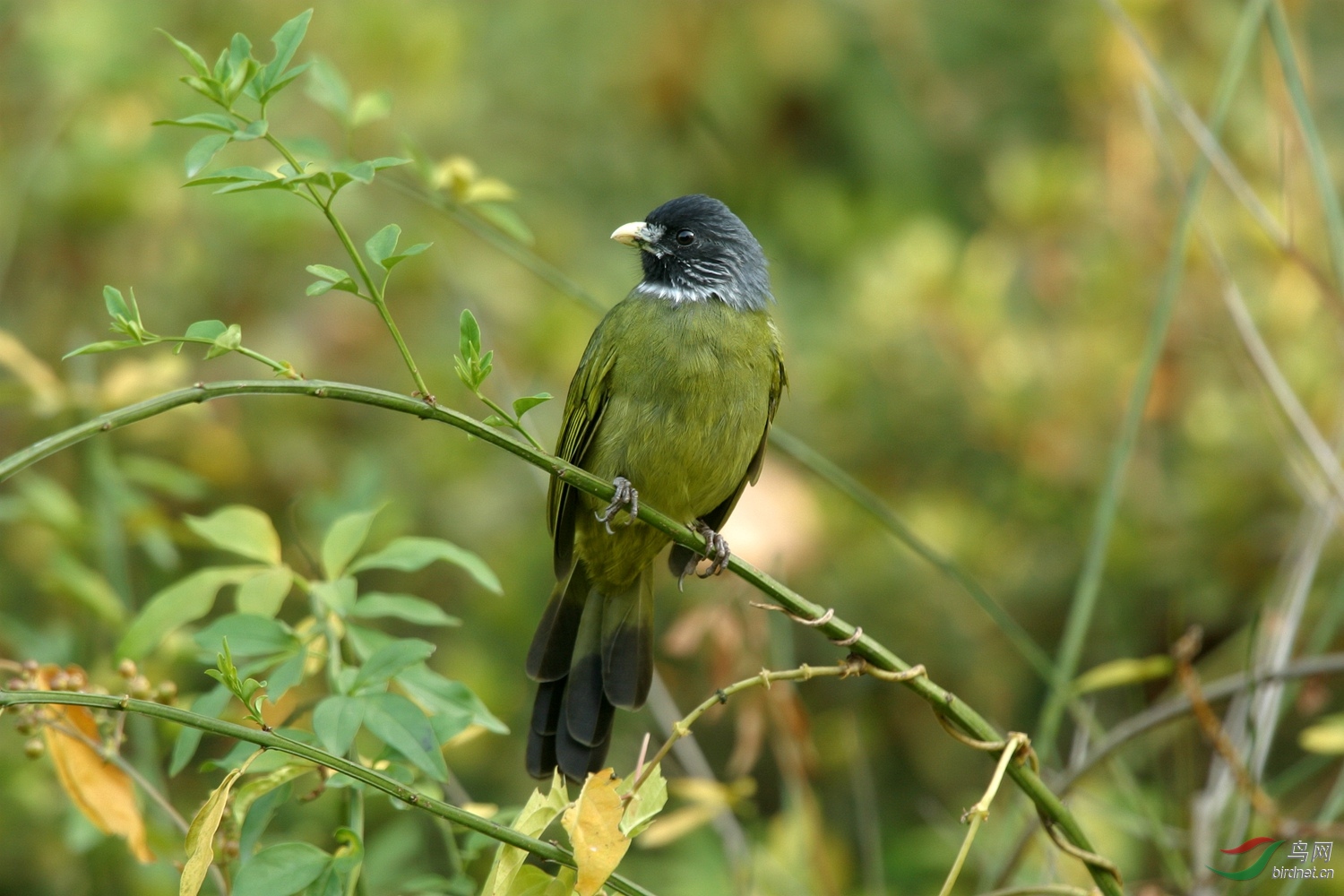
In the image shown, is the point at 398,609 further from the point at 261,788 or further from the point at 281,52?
the point at 281,52

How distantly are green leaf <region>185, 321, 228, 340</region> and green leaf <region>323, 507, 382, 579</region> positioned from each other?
55 centimetres

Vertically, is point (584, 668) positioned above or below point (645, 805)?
above

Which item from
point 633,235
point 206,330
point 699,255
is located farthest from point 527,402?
point 633,235

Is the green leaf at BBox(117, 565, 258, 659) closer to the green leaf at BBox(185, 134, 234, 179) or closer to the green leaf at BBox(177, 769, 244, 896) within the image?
the green leaf at BBox(177, 769, 244, 896)

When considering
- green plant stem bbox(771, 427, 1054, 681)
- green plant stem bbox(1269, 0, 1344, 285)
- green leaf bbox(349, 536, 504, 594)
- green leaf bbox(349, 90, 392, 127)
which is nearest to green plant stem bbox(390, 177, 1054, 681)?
green plant stem bbox(771, 427, 1054, 681)

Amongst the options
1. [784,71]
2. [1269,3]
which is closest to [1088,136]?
[784,71]

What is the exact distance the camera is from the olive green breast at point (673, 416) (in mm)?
3189

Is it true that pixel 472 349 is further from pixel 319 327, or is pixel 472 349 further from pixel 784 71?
pixel 784 71

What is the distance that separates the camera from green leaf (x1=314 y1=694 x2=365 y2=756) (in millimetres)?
1802

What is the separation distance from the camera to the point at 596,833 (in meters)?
1.69

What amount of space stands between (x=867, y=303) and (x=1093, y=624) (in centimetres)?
144

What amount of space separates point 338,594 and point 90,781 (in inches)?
18.6

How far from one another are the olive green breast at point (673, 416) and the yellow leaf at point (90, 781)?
4.71 ft

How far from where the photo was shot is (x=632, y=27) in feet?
21.5
